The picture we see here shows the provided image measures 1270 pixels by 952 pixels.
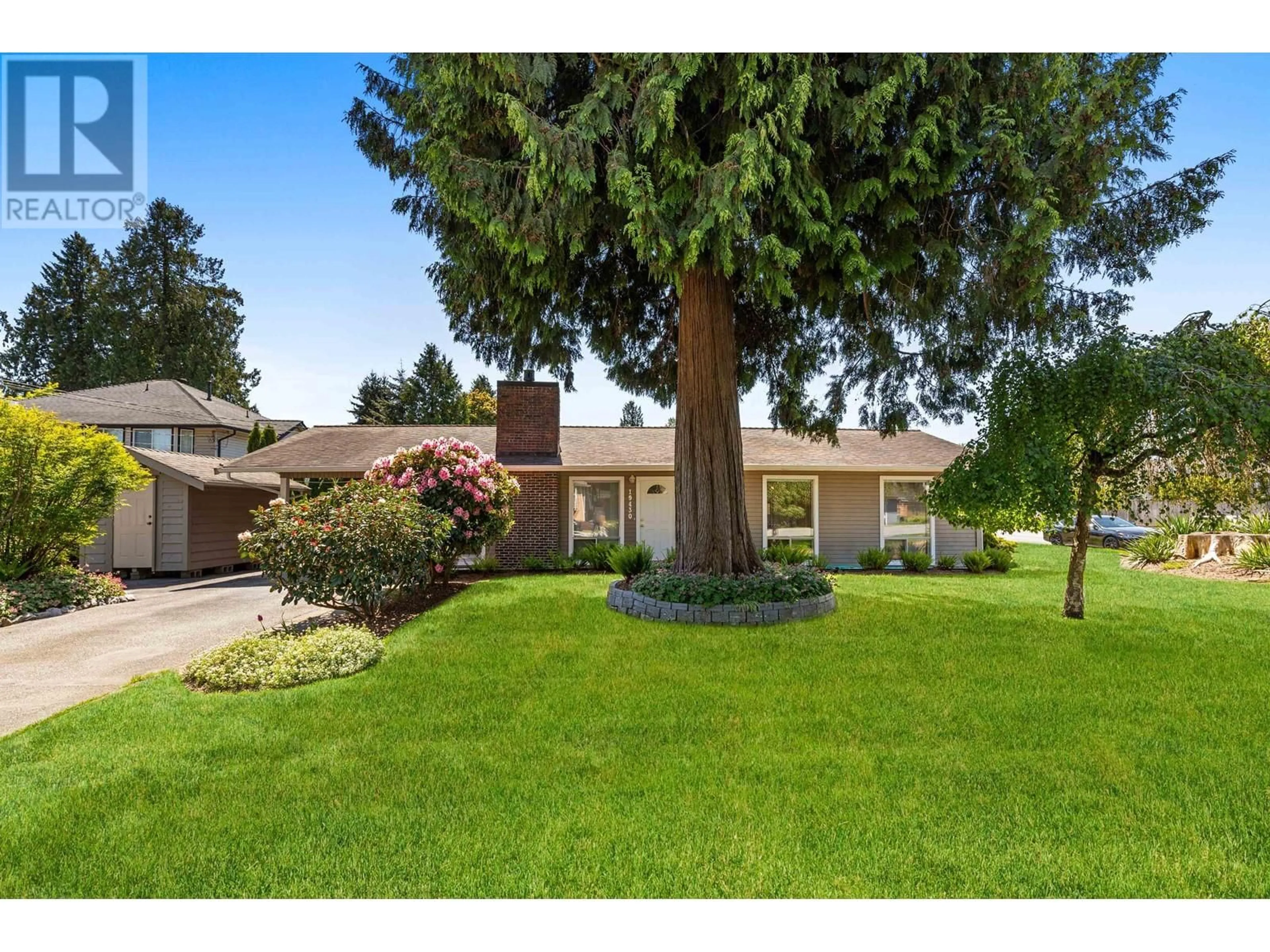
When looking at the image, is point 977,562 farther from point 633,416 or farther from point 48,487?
point 633,416

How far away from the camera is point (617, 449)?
533 inches

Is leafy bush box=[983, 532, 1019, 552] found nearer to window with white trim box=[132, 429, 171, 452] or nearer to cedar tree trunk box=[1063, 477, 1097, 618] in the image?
cedar tree trunk box=[1063, 477, 1097, 618]

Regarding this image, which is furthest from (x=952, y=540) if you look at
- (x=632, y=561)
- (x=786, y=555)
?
(x=632, y=561)

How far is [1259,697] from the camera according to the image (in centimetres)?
429

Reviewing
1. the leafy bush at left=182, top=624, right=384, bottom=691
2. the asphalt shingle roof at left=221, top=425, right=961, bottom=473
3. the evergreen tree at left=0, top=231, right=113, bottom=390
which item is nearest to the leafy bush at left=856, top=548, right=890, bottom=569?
the asphalt shingle roof at left=221, top=425, right=961, bottom=473

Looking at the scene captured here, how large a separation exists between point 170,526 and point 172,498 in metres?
0.59

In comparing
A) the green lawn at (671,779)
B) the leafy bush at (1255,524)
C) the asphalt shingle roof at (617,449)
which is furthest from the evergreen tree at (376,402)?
the leafy bush at (1255,524)

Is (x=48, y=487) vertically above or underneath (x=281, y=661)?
above

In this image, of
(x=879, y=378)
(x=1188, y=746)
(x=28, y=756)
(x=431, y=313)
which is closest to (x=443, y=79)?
(x=431, y=313)

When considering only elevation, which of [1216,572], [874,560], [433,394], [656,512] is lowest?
[1216,572]

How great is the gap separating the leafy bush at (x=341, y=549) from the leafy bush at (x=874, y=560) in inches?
354

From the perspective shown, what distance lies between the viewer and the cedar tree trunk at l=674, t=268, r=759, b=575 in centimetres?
782

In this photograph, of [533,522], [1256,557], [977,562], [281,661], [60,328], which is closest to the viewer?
[281,661]

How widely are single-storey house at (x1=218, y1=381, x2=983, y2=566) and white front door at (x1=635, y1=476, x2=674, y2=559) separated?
0.02 metres
